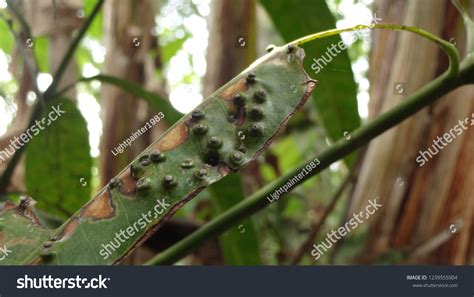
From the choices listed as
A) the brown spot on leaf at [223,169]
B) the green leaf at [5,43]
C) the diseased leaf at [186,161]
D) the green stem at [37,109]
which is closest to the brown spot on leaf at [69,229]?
the diseased leaf at [186,161]

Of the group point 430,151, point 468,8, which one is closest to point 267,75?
point 468,8

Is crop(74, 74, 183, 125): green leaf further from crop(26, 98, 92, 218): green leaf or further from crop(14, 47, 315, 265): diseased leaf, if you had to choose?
crop(14, 47, 315, 265): diseased leaf

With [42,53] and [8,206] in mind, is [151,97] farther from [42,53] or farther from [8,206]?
[42,53]

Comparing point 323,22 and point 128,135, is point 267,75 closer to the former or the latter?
point 323,22

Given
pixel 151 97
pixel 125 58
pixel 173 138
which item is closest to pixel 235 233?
pixel 151 97

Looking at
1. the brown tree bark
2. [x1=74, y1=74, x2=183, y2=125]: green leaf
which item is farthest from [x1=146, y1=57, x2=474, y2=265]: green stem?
the brown tree bark

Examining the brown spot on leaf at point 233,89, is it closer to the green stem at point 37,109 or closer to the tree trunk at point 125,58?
the green stem at point 37,109
